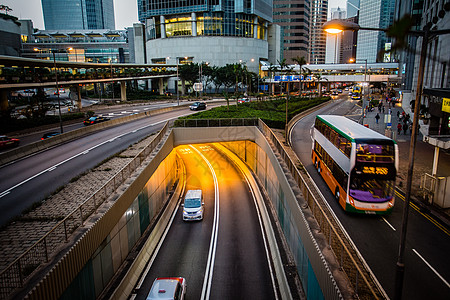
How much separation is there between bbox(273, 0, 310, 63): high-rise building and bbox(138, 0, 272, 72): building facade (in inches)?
2221

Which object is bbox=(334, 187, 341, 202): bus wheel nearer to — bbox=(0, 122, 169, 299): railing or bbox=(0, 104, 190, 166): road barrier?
bbox=(0, 122, 169, 299): railing

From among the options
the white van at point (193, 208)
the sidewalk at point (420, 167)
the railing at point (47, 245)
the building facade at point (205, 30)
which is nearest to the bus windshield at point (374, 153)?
the sidewalk at point (420, 167)

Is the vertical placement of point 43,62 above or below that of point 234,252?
above

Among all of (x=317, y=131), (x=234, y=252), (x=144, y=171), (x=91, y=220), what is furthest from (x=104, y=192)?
(x=317, y=131)

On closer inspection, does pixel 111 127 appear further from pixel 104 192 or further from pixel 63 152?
pixel 104 192

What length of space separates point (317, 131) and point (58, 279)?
22.2 meters

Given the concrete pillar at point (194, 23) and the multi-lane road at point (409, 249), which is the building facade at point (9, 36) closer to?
the concrete pillar at point (194, 23)

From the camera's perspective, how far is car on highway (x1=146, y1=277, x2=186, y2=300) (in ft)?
47.3

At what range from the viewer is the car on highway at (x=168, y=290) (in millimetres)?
14430

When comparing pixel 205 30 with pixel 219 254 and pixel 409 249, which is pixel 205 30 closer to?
pixel 219 254

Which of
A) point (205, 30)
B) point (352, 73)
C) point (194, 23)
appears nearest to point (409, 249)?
point (352, 73)

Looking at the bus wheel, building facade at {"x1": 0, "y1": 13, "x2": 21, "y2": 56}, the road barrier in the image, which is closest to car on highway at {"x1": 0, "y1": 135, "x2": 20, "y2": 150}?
the road barrier

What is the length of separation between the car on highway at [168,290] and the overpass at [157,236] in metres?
2.12

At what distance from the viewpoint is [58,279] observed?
10.7 meters
